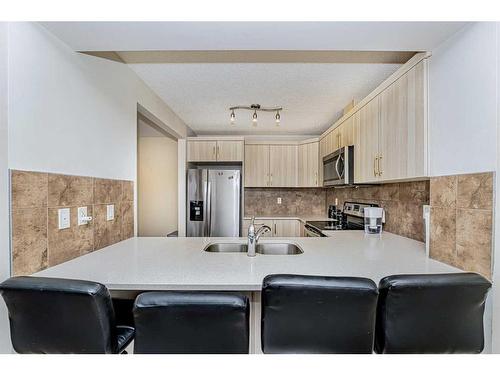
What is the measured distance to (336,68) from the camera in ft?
7.50

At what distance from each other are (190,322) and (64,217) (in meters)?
1.04

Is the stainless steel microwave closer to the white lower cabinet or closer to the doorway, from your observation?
the white lower cabinet

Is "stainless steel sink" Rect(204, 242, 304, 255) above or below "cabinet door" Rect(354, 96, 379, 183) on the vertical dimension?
below

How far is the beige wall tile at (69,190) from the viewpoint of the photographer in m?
1.42

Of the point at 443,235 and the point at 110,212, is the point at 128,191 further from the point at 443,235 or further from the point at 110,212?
the point at 443,235

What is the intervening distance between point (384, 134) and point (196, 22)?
1.56 m

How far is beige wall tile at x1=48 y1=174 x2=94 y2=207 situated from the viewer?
4.64 ft

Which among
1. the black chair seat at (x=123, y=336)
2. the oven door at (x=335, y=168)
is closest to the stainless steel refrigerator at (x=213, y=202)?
the oven door at (x=335, y=168)

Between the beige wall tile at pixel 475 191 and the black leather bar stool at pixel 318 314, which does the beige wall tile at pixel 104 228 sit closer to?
the black leather bar stool at pixel 318 314

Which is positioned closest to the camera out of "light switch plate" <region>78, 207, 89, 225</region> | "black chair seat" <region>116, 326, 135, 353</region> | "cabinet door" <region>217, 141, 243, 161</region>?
"black chair seat" <region>116, 326, 135, 353</region>

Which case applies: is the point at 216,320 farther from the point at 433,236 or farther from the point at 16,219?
the point at 433,236

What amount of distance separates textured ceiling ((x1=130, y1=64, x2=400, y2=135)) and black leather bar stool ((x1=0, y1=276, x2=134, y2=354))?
186 centimetres

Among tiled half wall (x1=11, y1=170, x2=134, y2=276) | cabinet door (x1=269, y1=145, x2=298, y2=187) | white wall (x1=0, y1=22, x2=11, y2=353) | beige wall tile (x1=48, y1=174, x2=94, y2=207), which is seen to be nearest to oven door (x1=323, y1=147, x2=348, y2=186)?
cabinet door (x1=269, y1=145, x2=298, y2=187)

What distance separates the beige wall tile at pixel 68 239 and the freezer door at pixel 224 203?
249 centimetres
